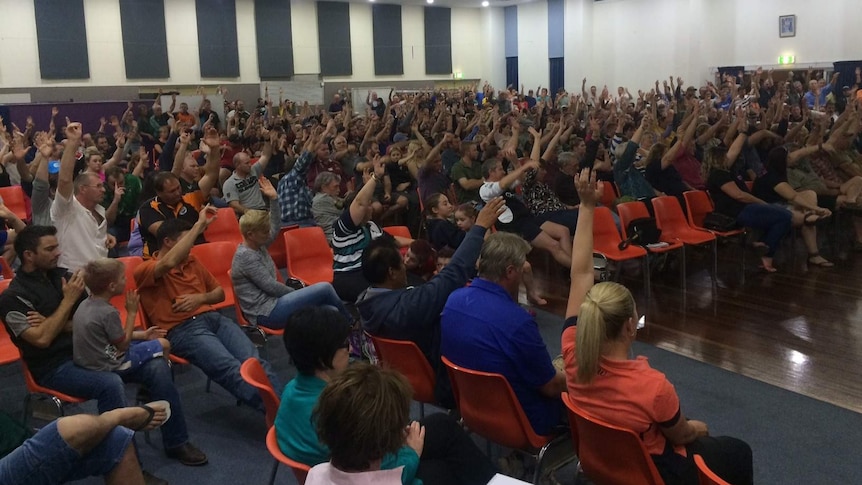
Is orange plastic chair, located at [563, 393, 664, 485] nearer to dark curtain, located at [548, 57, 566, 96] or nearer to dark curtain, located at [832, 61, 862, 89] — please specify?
dark curtain, located at [832, 61, 862, 89]

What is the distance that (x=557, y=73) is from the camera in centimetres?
2231

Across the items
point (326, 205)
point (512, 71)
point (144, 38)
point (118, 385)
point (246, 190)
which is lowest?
point (118, 385)

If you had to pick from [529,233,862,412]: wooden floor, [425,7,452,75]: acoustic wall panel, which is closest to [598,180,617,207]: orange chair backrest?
[529,233,862,412]: wooden floor

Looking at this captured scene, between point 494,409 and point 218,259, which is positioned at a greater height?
point 218,259

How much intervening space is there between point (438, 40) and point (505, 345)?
21340 millimetres

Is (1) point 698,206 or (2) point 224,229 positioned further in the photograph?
(1) point 698,206

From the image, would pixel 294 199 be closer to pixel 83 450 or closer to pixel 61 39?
pixel 83 450

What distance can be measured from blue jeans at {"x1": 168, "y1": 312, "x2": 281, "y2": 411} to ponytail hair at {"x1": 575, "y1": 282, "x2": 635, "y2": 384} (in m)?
1.75

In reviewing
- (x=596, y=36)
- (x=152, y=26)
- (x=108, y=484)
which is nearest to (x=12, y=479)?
(x=108, y=484)

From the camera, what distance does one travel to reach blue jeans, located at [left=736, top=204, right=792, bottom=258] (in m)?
6.28

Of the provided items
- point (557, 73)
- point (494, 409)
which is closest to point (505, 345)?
point (494, 409)

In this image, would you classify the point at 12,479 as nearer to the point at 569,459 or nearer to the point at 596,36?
the point at 569,459

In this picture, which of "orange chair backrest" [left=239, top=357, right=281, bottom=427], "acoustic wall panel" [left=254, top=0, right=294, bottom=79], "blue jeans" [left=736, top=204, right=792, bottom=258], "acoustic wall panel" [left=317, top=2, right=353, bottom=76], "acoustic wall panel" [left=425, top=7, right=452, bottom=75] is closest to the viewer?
"orange chair backrest" [left=239, top=357, right=281, bottom=427]

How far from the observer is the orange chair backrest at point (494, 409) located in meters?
2.55
